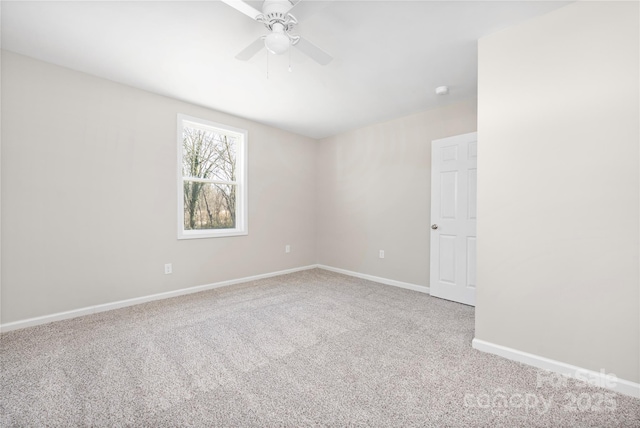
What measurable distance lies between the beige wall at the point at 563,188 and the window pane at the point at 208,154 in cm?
321

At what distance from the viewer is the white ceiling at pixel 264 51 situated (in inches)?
72.2

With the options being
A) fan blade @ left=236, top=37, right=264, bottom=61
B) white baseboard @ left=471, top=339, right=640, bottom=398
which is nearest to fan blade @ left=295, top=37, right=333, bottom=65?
fan blade @ left=236, top=37, right=264, bottom=61

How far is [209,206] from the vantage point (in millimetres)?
3852

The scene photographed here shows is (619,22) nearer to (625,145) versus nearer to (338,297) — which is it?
(625,145)

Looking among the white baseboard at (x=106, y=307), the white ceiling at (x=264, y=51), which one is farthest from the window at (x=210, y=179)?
the white baseboard at (x=106, y=307)

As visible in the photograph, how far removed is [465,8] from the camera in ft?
5.93

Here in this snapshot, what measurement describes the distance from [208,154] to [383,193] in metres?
2.61

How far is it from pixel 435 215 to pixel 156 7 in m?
3.40

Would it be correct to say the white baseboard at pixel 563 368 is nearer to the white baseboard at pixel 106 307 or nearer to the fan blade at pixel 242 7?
the fan blade at pixel 242 7

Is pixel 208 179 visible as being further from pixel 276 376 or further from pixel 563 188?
pixel 563 188

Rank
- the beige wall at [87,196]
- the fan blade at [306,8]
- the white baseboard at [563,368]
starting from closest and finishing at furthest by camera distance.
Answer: the white baseboard at [563,368] → the fan blade at [306,8] → the beige wall at [87,196]

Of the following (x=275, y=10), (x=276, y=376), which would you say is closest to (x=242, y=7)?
(x=275, y=10)

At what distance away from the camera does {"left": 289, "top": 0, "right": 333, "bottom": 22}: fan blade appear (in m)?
1.70

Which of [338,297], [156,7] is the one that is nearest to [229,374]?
[338,297]
